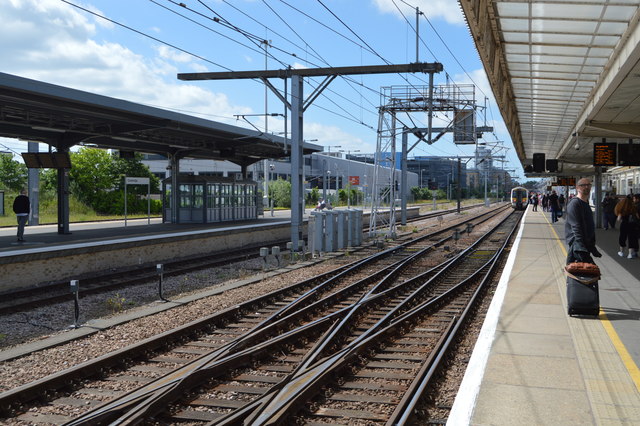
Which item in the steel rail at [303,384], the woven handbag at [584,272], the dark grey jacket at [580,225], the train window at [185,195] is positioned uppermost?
the train window at [185,195]

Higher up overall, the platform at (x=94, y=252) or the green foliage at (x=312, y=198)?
the green foliage at (x=312, y=198)

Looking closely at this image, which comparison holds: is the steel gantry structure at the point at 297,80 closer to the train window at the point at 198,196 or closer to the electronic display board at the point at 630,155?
the electronic display board at the point at 630,155

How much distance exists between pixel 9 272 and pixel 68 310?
3.16 m

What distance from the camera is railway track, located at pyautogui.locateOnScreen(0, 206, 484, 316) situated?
1190 centimetres

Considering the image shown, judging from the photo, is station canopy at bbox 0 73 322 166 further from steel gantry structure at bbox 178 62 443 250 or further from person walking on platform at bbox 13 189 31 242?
person walking on platform at bbox 13 189 31 242

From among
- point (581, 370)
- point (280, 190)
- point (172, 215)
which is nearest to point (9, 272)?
point (581, 370)

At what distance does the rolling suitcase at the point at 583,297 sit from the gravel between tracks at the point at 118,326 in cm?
558

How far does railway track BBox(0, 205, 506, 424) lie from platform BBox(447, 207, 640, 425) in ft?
3.58

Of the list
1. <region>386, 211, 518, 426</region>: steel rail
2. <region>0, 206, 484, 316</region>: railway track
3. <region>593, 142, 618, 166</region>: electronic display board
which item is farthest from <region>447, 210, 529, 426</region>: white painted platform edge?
<region>593, 142, 618, 166</region>: electronic display board

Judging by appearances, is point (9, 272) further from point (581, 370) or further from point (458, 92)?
point (458, 92)

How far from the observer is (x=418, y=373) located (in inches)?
277

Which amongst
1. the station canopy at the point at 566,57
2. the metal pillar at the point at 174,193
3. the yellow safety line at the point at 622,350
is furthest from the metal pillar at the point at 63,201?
the yellow safety line at the point at 622,350

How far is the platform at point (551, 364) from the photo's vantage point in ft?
16.6

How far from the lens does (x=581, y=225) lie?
325 inches
